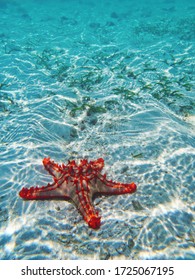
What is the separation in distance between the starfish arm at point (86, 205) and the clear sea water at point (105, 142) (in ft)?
1.19

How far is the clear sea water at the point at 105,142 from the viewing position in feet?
11.7

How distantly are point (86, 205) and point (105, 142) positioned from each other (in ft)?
7.58

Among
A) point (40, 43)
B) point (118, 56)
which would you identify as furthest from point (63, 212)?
point (40, 43)

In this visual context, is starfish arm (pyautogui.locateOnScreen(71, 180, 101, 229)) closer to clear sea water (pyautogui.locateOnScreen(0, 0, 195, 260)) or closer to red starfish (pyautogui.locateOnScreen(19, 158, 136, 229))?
red starfish (pyautogui.locateOnScreen(19, 158, 136, 229))

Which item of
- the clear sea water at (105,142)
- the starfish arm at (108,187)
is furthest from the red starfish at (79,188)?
the clear sea water at (105,142)

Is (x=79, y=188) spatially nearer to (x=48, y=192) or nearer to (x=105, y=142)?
(x=48, y=192)

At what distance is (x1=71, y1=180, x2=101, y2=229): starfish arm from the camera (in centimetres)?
336

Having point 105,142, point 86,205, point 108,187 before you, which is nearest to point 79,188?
point 86,205

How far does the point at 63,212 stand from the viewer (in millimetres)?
3926

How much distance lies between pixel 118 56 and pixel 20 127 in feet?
26.2

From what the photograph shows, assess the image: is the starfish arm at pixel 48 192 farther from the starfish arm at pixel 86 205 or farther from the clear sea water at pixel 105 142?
the clear sea water at pixel 105 142

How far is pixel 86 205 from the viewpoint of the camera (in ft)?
11.3

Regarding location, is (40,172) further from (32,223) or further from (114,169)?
(114,169)
